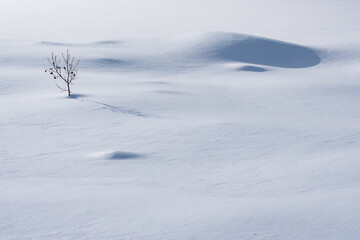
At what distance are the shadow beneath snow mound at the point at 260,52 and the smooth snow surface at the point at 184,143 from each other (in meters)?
0.07

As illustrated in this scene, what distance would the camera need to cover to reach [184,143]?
7910 millimetres

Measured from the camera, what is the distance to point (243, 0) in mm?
59719

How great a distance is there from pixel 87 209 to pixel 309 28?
28.9m

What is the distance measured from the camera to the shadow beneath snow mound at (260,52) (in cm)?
1736

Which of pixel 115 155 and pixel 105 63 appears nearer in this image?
pixel 115 155

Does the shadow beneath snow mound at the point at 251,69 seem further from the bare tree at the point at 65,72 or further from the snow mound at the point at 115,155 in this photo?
the snow mound at the point at 115,155

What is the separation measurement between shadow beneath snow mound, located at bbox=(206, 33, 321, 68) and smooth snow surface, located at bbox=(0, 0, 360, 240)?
0.07m

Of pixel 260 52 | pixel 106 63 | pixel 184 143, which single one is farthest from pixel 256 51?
pixel 184 143

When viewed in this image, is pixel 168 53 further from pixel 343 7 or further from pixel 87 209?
pixel 343 7

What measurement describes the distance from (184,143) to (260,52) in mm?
10973

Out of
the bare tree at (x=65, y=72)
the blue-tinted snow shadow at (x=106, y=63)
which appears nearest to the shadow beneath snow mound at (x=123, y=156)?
the bare tree at (x=65, y=72)

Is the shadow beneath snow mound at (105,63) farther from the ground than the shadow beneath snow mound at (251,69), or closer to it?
farther from the ground

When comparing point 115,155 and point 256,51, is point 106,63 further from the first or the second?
point 115,155

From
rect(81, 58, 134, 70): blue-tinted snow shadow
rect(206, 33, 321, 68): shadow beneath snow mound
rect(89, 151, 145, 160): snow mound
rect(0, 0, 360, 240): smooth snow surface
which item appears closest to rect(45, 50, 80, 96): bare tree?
rect(0, 0, 360, 240): smooth snow surface
